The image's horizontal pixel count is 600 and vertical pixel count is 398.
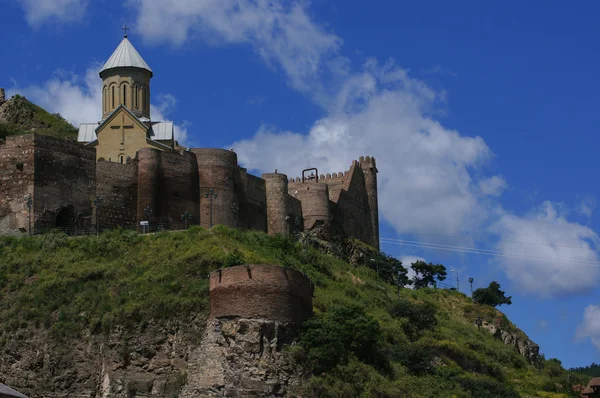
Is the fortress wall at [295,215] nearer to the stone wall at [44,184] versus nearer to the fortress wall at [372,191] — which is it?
the fortress wall at [372,191]

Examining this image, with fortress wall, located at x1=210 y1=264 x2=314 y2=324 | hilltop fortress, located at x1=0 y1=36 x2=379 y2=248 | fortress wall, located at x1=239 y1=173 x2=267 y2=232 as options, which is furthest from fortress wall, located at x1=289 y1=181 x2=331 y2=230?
fortress wall, located at x1=210 y1=264 x2=314 y2=324

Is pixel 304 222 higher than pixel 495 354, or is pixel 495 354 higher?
pixel 304 222

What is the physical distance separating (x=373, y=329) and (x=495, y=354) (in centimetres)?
1637

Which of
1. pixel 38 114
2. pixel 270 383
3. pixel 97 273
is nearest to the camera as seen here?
pixel 270 383

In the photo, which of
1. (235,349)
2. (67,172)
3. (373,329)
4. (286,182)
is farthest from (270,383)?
(286,182)

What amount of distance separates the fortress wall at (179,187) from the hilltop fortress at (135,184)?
0.17 feet

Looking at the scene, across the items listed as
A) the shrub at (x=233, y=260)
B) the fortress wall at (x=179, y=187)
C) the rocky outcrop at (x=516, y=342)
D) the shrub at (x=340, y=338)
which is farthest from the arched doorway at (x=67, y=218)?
the rocky outcrop at (x=516, y=342)

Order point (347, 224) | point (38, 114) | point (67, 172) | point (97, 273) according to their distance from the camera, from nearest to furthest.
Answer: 1. point (97, 273)
2. point (67, 172)
3. point (347, 224)
4. point (38, 114)

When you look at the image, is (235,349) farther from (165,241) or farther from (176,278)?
(165,241)

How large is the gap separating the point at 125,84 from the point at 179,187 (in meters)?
12.9

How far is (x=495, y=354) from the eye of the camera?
221 feet

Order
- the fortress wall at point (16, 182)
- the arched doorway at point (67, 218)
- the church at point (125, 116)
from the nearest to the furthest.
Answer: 1. the fortress wall at point (16, 182)
2. the arched doorway at point (67, 218)
3. the church at point (125, 116)

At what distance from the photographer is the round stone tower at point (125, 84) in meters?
78.4

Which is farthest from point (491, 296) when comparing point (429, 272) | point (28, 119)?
point (28, 119)
